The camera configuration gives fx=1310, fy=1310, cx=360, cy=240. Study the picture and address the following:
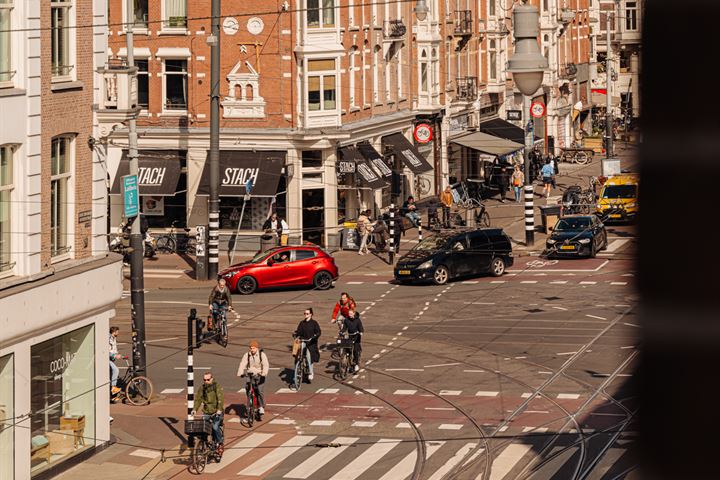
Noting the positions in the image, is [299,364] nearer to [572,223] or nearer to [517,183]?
[572,223]

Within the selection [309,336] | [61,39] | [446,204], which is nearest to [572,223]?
[446,204]

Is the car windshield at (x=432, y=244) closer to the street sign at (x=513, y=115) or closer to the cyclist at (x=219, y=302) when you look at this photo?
the cyclist at (x=219, y=302)

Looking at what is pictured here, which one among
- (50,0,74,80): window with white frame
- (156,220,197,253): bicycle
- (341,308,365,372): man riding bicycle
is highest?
(50,0,74,80): window with white frame

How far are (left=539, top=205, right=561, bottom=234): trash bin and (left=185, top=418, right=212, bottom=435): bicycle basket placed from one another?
35702mm

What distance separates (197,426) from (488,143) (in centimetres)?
5019

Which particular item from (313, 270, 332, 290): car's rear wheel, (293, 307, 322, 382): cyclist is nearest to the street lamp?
(313, 270, 332, 290): car's rear wheel

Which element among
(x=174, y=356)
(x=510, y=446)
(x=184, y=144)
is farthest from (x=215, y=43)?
(x=510, y=446)

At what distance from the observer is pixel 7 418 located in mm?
21266

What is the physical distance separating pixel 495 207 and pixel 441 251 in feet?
72.7

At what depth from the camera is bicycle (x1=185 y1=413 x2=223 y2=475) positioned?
904 inches

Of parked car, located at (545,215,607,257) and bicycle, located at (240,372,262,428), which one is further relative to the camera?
parked car, located at (545,215,607,257)

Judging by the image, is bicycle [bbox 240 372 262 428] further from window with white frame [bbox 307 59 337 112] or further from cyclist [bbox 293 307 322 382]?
window with white frame [bbox 307 59 337 112]

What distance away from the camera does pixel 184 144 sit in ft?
177

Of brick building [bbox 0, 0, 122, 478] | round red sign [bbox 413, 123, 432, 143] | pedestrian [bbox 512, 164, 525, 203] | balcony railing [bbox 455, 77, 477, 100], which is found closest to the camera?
brick building [bbox 0, 0, 122, 478]
